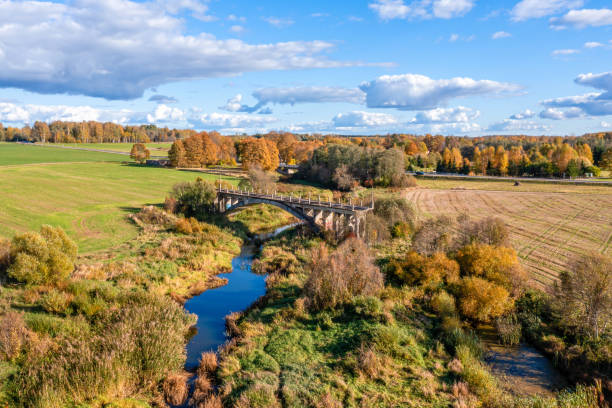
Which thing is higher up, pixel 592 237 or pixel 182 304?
pixel 592 237

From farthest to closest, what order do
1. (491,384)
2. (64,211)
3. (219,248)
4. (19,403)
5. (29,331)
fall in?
(64,211), (219,248), (29,331), (491,384), (19,403)

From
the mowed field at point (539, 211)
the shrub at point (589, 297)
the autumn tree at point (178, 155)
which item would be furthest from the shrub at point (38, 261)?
the autumn tree at point (178, 155)

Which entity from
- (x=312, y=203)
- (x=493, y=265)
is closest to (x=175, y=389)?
(x=493, y=265)

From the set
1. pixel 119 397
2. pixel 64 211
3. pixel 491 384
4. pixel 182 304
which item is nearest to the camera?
pixel 119 397

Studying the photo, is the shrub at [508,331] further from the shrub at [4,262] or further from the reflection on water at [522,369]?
the shrub at [4,262]

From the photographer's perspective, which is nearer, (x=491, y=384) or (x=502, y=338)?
(x=491, y=384)

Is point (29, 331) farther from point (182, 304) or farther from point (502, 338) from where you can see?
point (502, 338)

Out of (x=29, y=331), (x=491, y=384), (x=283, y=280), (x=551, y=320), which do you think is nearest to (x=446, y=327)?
(x=491, y=384)
